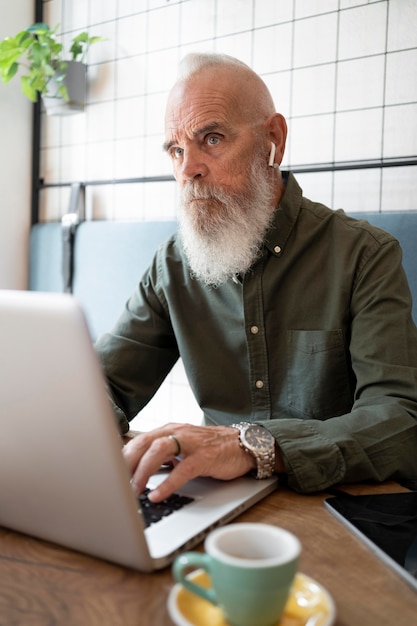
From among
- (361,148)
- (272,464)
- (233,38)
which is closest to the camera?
(272,464)

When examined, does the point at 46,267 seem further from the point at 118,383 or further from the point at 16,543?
the point at 16,543

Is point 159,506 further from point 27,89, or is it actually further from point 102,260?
point 27,89

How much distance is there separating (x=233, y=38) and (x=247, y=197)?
3.59 feet

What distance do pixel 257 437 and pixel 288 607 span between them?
330 millimetres

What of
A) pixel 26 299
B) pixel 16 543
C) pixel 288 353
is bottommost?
pixel 16 543

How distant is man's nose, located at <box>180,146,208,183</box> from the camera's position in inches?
51.8

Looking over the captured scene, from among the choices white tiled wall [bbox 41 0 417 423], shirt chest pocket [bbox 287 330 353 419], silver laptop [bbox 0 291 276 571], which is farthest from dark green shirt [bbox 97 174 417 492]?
white tiled wall [bbox 41 0 417 423]

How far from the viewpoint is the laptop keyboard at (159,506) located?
0.66m

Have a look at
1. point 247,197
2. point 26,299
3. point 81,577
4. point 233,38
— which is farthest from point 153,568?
point 233,38

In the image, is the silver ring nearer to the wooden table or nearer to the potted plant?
the wooden table

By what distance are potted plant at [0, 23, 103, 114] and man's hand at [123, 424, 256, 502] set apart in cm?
205

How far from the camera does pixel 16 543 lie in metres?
0.62

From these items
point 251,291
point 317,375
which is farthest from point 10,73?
point 317,375

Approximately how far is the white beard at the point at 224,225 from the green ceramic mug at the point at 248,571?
852 mm
